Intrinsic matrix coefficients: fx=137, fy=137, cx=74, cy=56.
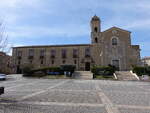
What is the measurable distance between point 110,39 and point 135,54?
6.50 m

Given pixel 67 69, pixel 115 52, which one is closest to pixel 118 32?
pixel 115 52

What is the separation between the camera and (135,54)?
1219 inches

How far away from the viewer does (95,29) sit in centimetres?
3603

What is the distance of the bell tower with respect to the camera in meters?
35.1

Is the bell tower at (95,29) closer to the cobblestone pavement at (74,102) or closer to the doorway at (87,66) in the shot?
the doorway at (87,66)

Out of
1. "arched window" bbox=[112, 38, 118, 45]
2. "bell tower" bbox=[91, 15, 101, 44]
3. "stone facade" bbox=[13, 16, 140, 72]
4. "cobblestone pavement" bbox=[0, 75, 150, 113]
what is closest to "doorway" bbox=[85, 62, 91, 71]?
"stone facade" bbox=[13, 16, 140, 72]

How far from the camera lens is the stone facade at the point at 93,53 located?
30734 mm

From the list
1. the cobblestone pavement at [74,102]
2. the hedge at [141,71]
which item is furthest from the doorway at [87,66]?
the cobblestone pavement at [74,102]

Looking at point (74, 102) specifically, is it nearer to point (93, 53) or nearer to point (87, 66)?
point (93, 53)

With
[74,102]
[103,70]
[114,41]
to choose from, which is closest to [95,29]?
[114,41]

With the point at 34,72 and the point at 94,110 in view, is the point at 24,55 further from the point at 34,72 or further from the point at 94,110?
the point at 94,110

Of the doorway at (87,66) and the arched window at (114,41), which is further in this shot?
the doorway at (87,66)

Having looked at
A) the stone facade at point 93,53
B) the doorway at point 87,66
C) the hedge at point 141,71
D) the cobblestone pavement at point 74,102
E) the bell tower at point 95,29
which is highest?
the bell tower at point 95,29

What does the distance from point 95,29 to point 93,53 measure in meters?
6.78
